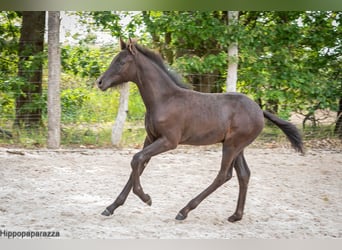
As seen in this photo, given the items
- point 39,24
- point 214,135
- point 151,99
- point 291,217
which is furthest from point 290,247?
point 39,24

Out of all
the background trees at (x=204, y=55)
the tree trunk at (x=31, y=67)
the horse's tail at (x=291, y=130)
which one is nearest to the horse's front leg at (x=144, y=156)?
the horse's tail at (x=291, y=130)

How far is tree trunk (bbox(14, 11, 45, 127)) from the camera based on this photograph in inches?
247

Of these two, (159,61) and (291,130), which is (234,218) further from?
(159,61)

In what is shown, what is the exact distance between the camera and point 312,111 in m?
6.49

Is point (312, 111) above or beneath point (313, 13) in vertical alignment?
beneath

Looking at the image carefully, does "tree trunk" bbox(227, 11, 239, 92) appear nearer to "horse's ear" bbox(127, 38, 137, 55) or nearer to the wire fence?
the wire fence

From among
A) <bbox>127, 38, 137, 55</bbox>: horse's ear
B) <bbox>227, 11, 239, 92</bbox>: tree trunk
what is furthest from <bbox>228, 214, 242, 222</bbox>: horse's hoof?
<bbox>227, 11, 239, 92</bbox>: tree trunk

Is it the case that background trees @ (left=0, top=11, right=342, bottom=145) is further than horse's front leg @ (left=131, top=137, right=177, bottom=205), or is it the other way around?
background trees @ (left=0, top=11, right=342, bottom=145)

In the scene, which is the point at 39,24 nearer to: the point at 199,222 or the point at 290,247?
the point at 199,222

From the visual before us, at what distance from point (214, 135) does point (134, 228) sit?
3.10ft

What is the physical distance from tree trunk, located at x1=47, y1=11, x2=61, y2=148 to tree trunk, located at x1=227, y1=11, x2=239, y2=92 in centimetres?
217

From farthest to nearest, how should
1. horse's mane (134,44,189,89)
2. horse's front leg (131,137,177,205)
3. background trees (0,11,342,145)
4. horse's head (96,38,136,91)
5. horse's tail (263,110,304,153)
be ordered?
1. background trees (0,11,342,145)
2. horse's tail (263,110,304,153)
3. horse's mane (134,44,189,89)
4. horse's head (96,38,136,91)
5. horse's front leg (131,137,177,205)

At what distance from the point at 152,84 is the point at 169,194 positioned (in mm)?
1150

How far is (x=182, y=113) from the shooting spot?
12.4 feet
